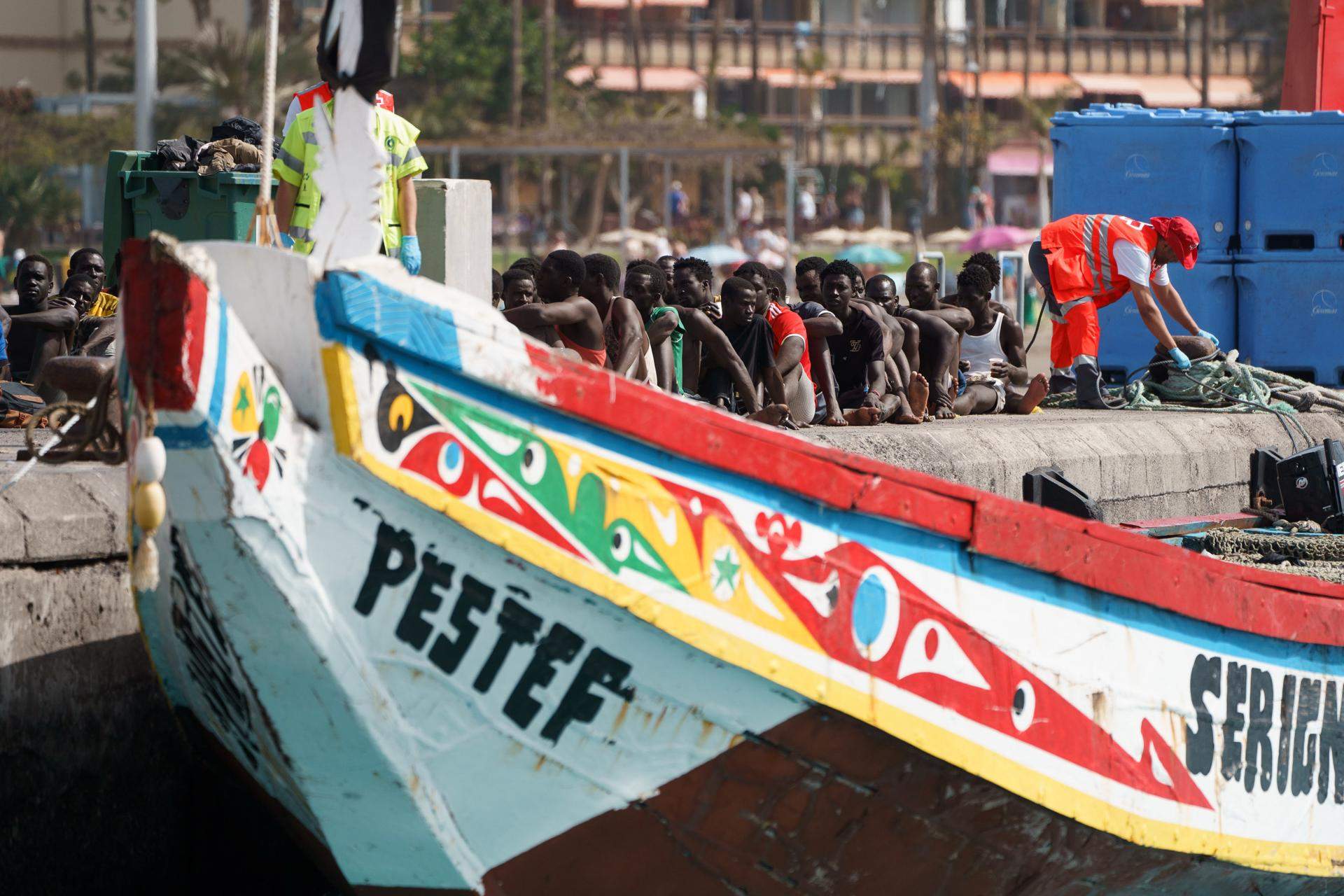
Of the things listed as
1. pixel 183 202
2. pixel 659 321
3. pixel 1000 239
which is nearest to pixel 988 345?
pixel 659 321

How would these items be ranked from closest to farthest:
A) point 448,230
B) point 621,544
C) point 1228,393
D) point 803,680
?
1. point 621,544
2. point 803,680
3. point 448,230
4. point 1228,393

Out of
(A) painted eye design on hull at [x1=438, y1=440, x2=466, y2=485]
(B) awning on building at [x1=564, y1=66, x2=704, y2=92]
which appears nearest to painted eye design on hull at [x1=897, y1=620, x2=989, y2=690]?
(A) painted eye design on hull at [x1=438, y1=440, x2=466, y2=485]

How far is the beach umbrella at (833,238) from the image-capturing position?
40375 millimetres

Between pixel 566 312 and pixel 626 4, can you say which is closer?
pixel 566 312

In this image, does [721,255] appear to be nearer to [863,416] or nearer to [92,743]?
[863,416]

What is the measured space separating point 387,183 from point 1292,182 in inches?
227

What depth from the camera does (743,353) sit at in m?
7.57

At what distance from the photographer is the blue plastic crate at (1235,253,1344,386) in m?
9.81

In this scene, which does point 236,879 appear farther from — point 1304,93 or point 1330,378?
point 1304,93

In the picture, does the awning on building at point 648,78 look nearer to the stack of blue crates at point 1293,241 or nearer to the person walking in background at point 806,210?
the person walking in background at point 806,210

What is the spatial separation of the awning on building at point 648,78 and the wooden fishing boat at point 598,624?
4451cm

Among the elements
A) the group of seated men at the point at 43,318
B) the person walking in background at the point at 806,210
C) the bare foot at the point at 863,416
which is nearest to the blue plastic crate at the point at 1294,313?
the bare foot at the point at 863,416

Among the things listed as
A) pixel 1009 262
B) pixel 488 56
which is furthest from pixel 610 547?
pixel 488 56

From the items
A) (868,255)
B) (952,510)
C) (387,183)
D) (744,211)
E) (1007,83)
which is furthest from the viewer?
(1007,83)
